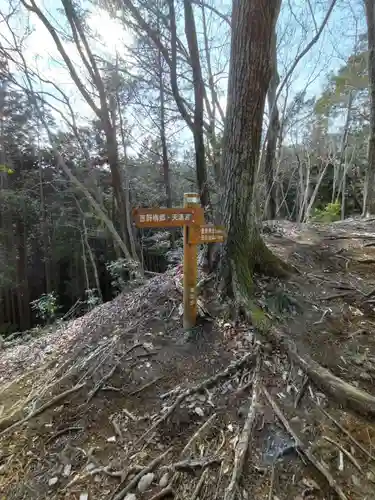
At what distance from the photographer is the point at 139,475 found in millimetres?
1608

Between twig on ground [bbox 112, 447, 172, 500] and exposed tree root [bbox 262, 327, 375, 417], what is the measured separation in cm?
115

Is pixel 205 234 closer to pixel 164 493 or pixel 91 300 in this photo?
pixel 164 493

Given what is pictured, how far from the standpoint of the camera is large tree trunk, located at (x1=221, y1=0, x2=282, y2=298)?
108 inches

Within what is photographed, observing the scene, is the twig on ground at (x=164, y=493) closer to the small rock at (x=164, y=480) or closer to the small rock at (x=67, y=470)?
the small rock at (x=164, y=480)

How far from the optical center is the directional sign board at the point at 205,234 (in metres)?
2.56

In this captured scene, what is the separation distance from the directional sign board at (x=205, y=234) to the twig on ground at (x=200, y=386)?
1076 mm

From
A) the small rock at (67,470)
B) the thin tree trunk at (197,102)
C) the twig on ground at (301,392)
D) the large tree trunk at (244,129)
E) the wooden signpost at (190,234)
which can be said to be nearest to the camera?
the small rock at (67,470)

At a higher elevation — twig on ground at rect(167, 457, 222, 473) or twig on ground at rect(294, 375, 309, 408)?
twig on ground at rect(294, 375, 309, 408)

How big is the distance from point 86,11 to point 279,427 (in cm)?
825

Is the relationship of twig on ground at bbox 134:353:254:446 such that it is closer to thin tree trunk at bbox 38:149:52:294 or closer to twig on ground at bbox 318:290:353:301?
twig on ground at bbox 318:290:353:301

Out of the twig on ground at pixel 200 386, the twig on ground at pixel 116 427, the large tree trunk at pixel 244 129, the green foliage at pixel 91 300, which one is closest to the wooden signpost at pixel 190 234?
the large tree trunk at pixel 244 129

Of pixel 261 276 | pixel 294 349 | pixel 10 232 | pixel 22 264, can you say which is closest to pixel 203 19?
pixel 261 276

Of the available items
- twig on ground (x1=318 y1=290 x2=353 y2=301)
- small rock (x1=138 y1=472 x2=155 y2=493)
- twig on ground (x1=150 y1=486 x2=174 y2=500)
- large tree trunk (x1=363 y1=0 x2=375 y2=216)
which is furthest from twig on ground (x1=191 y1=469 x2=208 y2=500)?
large tree trunk (x1=363 y1=0 x2=375 y2=216)

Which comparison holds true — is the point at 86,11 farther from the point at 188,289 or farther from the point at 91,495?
the point at 91,495
